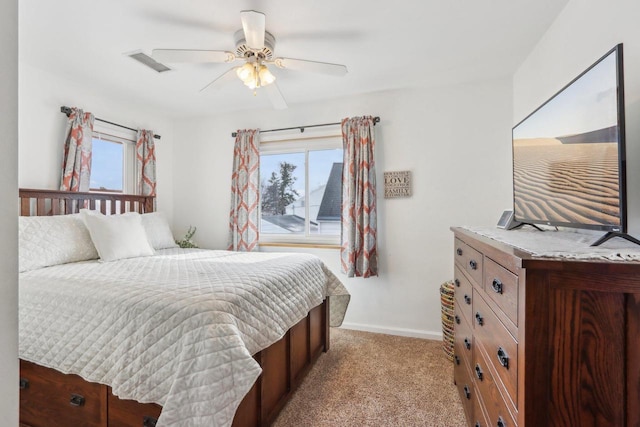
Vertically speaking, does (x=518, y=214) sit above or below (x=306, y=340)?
above

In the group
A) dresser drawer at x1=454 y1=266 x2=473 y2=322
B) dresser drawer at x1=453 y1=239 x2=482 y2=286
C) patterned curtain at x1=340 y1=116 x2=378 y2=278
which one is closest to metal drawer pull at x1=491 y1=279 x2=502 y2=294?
dresser drawer at x1=453 y1=239 x2=482 y2=286

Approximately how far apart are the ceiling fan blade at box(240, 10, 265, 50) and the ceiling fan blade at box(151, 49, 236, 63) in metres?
0.21

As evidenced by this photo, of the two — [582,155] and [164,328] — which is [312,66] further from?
[164,328]

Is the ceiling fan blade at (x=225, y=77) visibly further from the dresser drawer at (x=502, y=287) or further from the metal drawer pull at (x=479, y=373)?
the metal drawer pull at (x=479, y=373)

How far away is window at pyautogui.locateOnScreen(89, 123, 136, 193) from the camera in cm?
291

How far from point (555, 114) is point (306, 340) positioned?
1.98 meters

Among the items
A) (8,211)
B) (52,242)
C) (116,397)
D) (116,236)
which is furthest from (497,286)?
(52,242)

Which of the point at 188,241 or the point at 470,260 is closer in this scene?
the point at 470,260

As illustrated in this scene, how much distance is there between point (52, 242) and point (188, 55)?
1535 millimetres

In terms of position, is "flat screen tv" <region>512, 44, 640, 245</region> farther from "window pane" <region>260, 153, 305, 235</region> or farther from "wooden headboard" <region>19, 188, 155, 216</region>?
"wooden headboard" <region>19, 188, 155, 216</region>

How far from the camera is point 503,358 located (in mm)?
951

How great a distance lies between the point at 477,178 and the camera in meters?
2.64

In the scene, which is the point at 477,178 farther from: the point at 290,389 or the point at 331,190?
the point at 290,389

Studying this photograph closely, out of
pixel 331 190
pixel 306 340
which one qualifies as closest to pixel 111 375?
pixel 306 340
